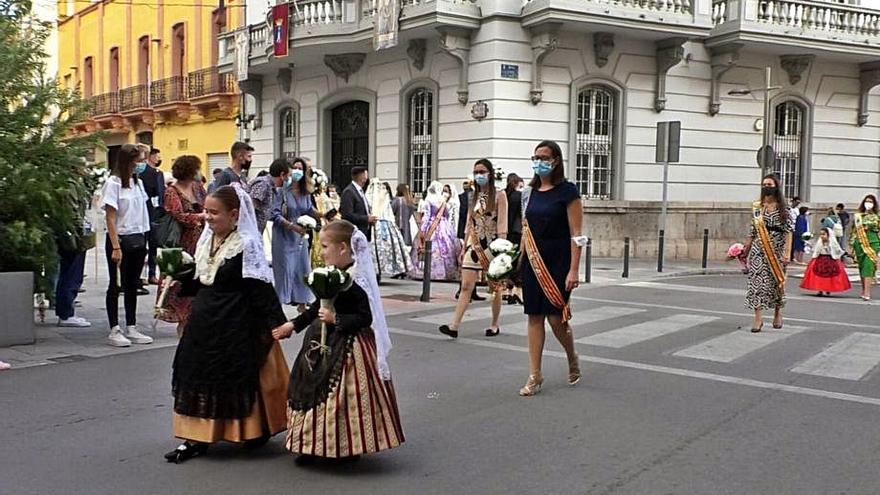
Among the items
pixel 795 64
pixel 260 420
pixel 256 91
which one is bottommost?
pixel 260 420

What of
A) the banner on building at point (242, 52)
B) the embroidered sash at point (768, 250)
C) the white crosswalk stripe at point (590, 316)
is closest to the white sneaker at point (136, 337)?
the white crosswalk stripe at point (590, 316)

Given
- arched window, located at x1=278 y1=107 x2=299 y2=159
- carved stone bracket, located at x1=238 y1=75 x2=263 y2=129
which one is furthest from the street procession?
carved stone bracket, located at x1=238 y1=75 x2=263 y2=129

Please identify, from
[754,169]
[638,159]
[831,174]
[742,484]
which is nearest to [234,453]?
Result: [742,484]

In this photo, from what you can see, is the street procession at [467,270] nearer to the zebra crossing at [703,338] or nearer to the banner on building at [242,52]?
the zebra crossing at [703,338]

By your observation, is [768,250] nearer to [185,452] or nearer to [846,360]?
[846,360]

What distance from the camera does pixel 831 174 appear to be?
2348cm

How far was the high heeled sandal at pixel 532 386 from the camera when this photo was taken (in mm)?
6543

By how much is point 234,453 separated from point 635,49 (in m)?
17.3

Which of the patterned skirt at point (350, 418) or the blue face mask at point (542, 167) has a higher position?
the blue face mask at point (542, 167)

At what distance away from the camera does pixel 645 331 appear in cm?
974

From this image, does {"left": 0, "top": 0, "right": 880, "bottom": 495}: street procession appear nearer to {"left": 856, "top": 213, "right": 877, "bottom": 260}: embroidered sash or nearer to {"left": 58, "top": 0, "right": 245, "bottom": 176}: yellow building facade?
{"left": 856, "top": 213, "right": 877, "bottom": 260}: embroidered sash

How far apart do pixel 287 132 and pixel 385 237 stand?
10781mm

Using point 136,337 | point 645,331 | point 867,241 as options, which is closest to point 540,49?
point 867,241

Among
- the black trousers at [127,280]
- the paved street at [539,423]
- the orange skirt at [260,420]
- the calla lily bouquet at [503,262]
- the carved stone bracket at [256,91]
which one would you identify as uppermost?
the carved stone bracket at [256,91]
